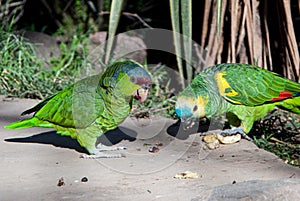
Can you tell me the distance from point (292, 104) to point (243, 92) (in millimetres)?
395

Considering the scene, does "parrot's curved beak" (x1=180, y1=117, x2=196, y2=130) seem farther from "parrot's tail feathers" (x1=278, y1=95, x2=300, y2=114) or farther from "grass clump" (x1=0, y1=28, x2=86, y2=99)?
"grass clump" (x1=0, y1=28, x2=86, y2=99)

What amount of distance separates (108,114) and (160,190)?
2.19 ft

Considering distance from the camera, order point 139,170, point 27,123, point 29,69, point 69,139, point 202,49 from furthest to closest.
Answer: point 29,69, point 202,49, point 69,139, point 27,123, point 139,170

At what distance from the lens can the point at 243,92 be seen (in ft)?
13.1

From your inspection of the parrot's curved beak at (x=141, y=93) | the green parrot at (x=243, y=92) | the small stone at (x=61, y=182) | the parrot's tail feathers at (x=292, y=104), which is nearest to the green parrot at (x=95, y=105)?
the parrot's curved beak at (x=141, y=93)

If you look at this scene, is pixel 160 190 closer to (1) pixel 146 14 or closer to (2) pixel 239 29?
(2) pixel 239 29

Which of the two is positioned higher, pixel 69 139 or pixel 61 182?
pixel 61 182

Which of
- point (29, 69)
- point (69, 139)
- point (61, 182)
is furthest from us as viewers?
point (29, 69)

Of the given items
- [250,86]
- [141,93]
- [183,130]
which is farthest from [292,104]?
[141,93]

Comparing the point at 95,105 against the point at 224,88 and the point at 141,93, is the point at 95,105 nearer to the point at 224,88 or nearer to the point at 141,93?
the point at 141,93

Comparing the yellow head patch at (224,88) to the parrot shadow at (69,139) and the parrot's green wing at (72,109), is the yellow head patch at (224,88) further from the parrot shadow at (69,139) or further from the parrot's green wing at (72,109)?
the parrot's green wing at (72,109)

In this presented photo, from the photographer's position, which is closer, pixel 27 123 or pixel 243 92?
pixel 27 123

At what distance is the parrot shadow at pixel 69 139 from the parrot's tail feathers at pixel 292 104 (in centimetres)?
110

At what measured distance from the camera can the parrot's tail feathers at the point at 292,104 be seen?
4.08 metres
